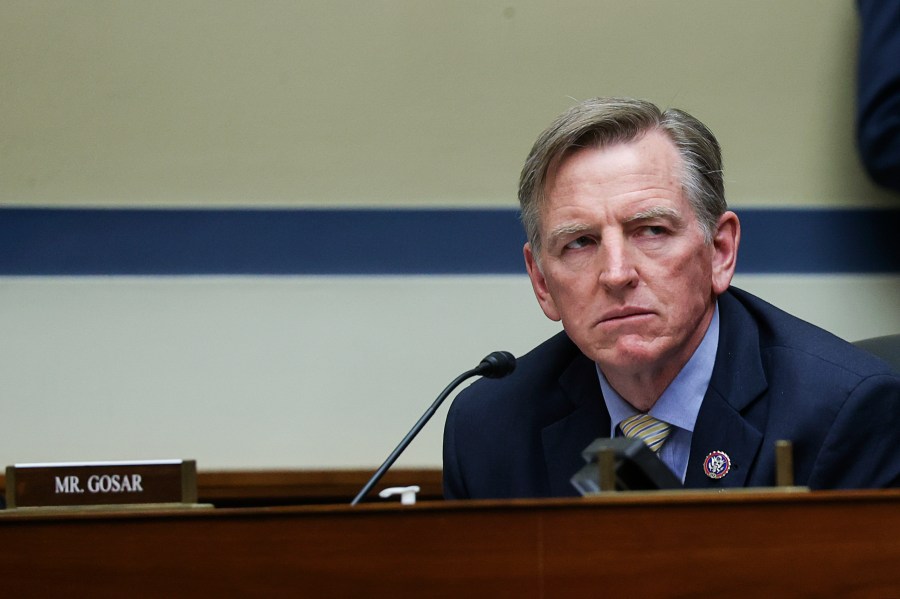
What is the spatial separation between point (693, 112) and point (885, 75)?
54 centimetres

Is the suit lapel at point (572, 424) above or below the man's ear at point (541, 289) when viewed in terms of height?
below

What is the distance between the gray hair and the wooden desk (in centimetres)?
106

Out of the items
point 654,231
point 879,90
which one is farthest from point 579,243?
point 879,90

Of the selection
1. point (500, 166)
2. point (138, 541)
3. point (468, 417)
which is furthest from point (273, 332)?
point (138, 541)

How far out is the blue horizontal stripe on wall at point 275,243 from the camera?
135 inches

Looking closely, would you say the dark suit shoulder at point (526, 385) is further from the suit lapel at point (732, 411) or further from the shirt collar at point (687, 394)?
the suit lapel at point (732, 411)

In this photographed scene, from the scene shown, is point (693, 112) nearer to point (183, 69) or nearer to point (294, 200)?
point (294, 200)

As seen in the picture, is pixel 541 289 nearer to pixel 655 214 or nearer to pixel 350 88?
pixel 655 214

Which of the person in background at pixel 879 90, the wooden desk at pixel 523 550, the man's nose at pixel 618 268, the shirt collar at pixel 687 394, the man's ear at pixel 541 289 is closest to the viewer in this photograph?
the wooden desk at pixel 523 550

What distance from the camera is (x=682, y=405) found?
2.32 metres

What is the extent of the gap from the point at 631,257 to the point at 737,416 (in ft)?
1.12

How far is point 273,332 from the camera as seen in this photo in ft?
11.3

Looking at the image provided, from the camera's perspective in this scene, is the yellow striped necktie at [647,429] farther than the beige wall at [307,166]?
No

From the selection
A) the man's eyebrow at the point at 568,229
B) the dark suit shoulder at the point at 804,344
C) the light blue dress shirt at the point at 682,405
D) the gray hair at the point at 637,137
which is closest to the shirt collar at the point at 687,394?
the light blue dress shirt at the point at 682,405
